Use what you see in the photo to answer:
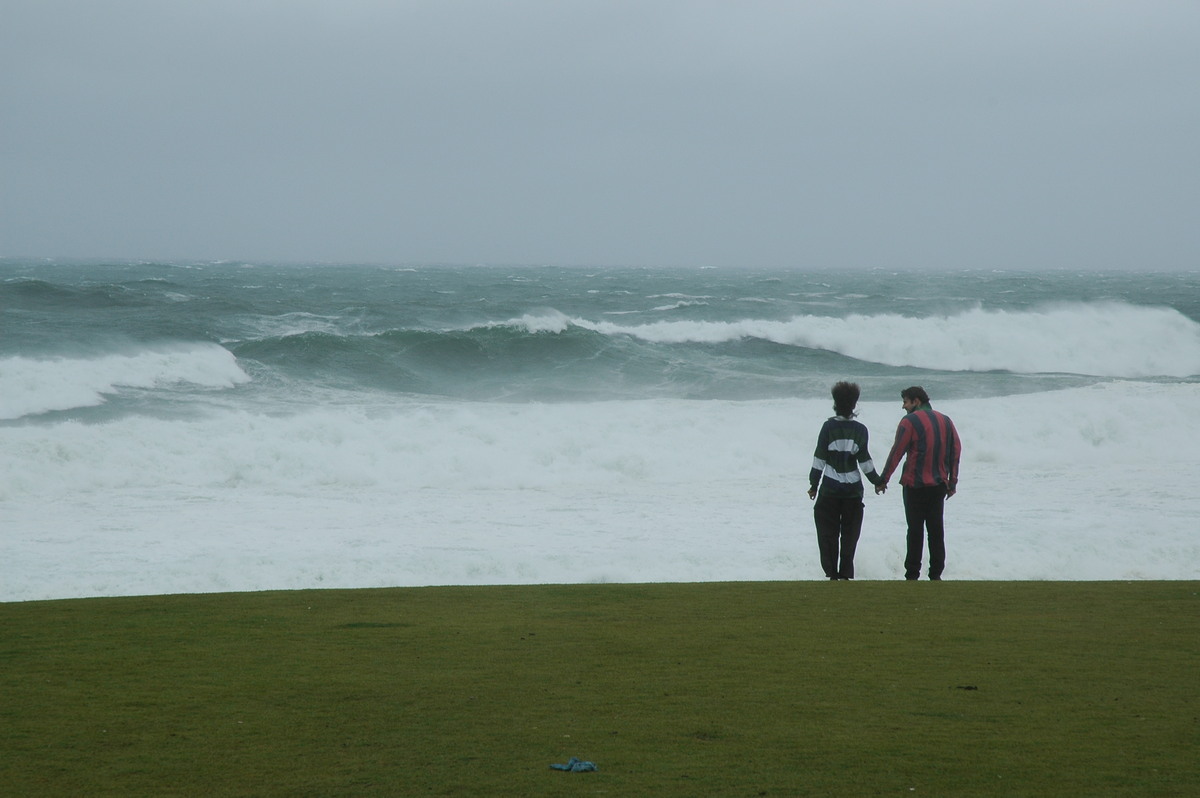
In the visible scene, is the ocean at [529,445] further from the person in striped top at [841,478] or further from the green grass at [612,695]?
Result: the green grass at [612,695]

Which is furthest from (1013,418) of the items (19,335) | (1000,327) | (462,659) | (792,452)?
(19,335)

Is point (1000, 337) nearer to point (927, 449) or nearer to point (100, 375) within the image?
point (100, 375)

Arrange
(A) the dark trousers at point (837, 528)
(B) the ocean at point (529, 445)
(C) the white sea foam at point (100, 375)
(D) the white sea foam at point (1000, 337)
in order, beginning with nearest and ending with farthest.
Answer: (A) the dark trousers at point (837, 528), (B) the ocean at point (529, 445), (C) the white sea foam at point (100, 375), (D) the white sea foam at point (1000, 337)

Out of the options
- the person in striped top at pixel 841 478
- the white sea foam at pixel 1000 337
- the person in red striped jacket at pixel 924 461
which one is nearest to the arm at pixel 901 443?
the person in red striped jacket at pixel 924 461

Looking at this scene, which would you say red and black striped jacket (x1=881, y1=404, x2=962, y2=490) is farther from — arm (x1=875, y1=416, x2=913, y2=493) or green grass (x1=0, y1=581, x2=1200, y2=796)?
green grass (x1=0, y1=581, x2=1200, y2=796)

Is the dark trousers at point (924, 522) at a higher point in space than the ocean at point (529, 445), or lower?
higher

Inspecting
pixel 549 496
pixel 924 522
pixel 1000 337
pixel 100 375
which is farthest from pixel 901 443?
pixel 1000 337

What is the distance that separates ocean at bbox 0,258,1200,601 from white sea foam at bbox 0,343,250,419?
11 centimetres

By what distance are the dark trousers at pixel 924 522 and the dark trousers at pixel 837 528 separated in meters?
0.40

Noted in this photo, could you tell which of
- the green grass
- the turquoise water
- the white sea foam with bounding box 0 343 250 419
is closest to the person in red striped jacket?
the green grass

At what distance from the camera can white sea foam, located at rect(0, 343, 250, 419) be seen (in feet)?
76.8

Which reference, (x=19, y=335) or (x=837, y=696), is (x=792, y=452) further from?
(x=19, y=335)

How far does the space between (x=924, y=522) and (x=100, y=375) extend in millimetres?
22732

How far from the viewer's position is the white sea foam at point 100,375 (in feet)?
76.8
